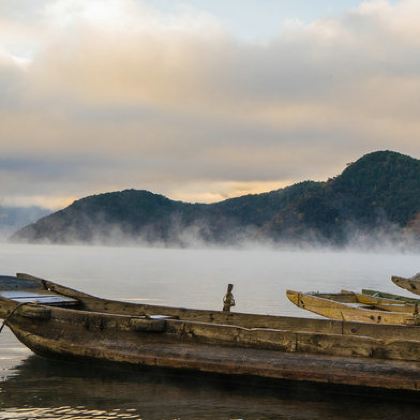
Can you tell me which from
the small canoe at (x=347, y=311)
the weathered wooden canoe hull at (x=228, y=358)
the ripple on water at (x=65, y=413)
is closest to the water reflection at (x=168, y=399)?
the ripple on water at (x=65, y=413)

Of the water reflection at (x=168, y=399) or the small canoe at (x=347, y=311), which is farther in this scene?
the small canoe at (x=347, y=311)

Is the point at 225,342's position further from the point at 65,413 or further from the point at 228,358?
the point at 65,413

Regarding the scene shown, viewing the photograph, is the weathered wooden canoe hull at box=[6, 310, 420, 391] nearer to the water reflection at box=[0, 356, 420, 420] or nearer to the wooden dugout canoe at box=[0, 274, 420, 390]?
the wooden dugout canoe at box=[0, 274, 420, 390]

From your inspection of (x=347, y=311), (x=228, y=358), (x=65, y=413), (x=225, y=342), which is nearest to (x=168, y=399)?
(x=228, y=358)

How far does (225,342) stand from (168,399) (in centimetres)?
142

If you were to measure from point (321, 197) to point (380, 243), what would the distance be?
865 inches

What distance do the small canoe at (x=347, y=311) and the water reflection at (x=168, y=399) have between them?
3.49 m

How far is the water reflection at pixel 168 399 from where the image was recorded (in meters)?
10.3

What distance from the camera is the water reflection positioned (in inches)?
407

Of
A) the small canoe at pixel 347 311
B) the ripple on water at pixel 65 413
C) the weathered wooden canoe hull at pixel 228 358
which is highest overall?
the small canoe at pixel 347 311

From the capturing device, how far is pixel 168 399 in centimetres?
1114

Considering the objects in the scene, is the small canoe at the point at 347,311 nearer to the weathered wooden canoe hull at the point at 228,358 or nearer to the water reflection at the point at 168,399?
the weathered wooden canoe hull at the point at 228,358

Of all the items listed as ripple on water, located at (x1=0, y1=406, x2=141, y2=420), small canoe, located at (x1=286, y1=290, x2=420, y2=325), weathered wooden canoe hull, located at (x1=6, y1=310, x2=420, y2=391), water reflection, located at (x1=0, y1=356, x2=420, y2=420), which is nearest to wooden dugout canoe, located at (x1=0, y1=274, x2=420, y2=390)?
weathered wooden canoe hull, located at (x1=6, y1=310, x2=420, y2=391)

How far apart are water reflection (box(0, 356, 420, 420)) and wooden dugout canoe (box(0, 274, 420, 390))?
0.37 meters
